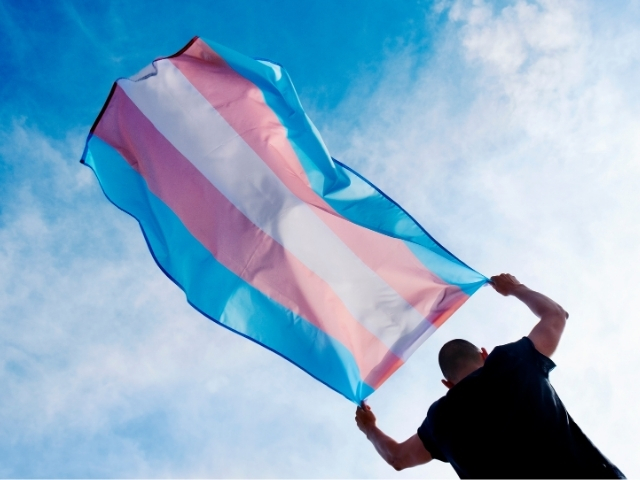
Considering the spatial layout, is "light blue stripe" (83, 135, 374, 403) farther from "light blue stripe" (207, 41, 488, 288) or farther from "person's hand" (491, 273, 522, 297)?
"person's hand" (491, 273, 522, 297)

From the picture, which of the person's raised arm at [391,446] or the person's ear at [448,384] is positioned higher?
the person's ear at [448,384]

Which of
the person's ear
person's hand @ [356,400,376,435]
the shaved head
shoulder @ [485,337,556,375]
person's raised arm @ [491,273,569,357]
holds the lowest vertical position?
person's hand @ [356,400,376,435]

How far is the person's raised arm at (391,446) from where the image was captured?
3.40m

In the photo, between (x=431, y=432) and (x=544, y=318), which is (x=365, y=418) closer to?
(x=431, y=432)

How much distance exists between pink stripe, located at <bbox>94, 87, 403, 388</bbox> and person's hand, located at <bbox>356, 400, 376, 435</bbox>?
0.91 ft

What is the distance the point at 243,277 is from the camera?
4.66 m

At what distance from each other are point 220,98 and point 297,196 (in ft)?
4.32

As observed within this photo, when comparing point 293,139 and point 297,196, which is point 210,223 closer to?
point 297,196

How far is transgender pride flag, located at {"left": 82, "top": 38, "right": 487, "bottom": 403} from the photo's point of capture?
4.64 m

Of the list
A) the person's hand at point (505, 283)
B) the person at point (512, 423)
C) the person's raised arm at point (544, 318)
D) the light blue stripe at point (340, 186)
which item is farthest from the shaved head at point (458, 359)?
the light blue stripe at point (340, 186)

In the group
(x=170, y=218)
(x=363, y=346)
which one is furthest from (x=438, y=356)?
(x=170, y=218)

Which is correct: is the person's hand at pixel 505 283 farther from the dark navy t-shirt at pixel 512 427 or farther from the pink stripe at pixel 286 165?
the dark navy t-shirt at pixel 512 427

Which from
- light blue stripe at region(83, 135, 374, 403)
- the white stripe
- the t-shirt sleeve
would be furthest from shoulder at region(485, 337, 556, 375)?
light blue stripe at region(83, 135, 374, 403)

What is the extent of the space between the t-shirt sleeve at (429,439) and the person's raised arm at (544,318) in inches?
30.9
